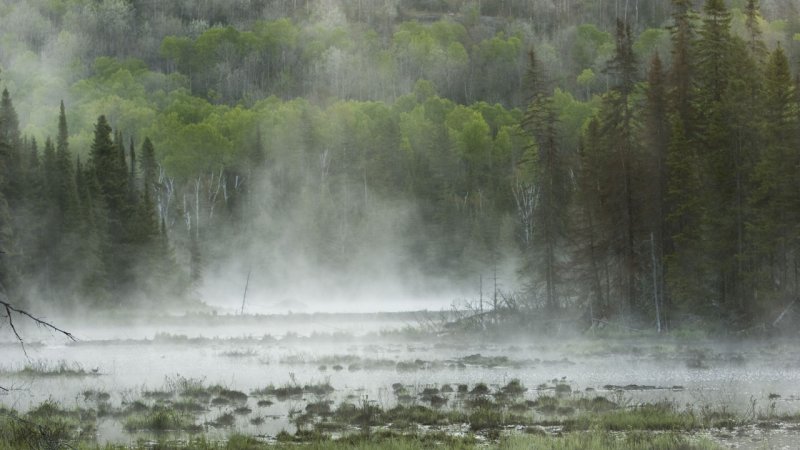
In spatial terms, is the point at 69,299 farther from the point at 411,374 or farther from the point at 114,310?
the point at 411,374

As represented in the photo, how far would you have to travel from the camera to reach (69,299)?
6981cm

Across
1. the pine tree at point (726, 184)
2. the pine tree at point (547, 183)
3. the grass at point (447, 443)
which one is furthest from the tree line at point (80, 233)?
the grass at point (447, 443)

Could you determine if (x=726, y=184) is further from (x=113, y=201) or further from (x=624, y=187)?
(x=113, y=201)

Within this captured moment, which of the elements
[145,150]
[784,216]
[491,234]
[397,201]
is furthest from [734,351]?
[397,201]

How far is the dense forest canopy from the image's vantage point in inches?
1852

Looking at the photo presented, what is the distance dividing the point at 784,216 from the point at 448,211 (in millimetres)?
61940

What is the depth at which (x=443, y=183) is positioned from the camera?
10962cm

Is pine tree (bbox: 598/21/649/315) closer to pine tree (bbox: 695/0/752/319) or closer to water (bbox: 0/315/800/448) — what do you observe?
pine tree (bbox: 695/0/752/319)

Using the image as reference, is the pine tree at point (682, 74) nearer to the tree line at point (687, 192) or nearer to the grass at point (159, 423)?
the tree line at point (687, 192)

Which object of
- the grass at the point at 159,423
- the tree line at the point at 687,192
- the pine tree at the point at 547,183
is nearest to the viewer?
the grass at the point at 159,423

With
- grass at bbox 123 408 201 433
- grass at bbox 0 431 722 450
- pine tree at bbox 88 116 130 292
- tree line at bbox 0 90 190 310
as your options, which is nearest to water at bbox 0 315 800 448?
grass at bbox 123 408 201 433

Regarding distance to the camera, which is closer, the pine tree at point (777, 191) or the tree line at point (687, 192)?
the pine tree at point (777, 191)

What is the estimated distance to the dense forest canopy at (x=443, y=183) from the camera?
47.0 meters

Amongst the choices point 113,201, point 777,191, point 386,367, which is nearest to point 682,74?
point 777,191
